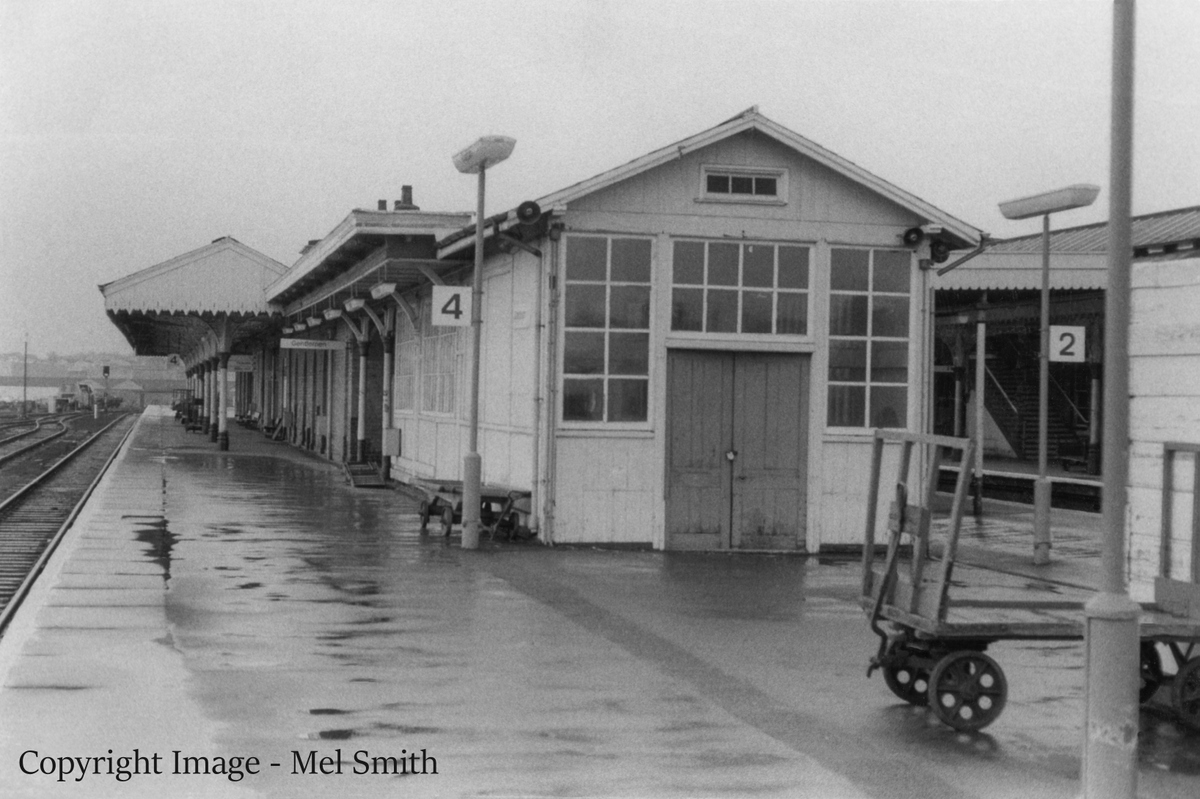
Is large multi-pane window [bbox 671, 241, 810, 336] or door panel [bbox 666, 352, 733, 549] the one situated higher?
large multi-pane window [bbox 671, 241, 810, 336]

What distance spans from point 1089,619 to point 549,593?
276 inches

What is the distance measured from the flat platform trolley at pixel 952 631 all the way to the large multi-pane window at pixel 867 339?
8.24 m

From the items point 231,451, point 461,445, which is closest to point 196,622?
point 461,445

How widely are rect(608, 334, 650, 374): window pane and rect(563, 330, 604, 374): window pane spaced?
125mm

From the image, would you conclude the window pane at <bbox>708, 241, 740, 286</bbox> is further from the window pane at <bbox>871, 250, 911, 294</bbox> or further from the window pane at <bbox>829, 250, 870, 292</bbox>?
the window pane at <bbox>871, 250, 911, 294</bbox>

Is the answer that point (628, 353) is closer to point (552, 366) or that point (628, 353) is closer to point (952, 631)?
point (552, 366)

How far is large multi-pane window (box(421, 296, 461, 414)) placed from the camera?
23078mm

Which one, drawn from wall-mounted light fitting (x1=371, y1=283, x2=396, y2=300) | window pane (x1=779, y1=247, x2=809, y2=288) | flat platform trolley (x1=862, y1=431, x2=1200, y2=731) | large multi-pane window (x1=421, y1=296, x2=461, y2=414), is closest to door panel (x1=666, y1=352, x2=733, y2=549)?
window pane (x1=779, y1=247, x2=809, y2=288)

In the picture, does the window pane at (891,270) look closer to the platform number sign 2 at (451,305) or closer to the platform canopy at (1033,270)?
the platform number sign 2 at (451,305)

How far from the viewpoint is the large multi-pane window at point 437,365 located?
2308cm

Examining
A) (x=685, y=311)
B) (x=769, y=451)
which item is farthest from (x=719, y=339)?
(x=769, y=451)

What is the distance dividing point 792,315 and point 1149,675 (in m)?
8.76

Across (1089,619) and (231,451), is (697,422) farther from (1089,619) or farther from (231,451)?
(231,451)

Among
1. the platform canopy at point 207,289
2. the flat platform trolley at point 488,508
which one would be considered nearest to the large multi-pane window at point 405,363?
the flat platform trolley at point 488,508
